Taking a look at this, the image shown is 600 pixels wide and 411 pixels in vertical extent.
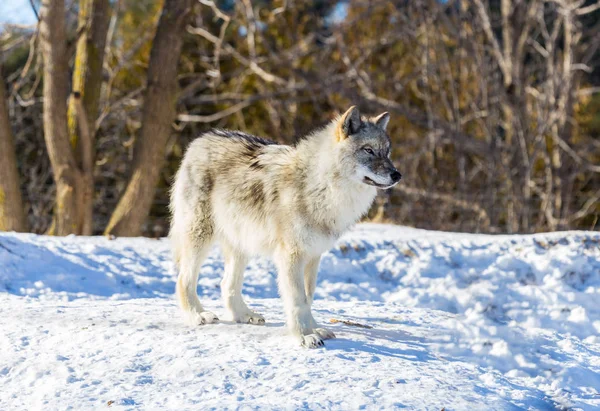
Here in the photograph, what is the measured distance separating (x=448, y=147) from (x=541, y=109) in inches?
261

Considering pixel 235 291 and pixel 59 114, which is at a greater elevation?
pixel 59 114

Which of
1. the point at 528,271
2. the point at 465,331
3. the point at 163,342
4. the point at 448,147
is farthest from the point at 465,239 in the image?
the point at 448,147

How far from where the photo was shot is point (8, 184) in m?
10.6

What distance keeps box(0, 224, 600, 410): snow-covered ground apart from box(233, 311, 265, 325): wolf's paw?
3.3 inches

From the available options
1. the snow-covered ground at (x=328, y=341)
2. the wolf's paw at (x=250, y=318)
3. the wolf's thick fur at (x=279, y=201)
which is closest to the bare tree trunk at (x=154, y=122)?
the snow-covered ground at (x=328, y=341)

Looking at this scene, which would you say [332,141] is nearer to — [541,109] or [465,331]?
[465,331]

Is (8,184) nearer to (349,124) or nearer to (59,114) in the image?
(59,114)

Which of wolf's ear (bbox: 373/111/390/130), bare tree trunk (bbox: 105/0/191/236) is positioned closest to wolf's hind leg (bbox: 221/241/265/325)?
wolf's ear (bbox: 373/111/390/130)

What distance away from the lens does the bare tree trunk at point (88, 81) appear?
1116 cm

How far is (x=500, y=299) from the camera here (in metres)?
8.37

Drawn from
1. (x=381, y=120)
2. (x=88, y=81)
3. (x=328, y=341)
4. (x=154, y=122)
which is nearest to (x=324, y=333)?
(x=328, y=341)

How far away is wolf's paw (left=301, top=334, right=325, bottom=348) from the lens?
5.01 m

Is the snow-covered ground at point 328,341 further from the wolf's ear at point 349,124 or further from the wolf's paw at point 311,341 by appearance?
the wolf's ear at point 349,124

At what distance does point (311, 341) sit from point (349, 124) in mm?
1633
